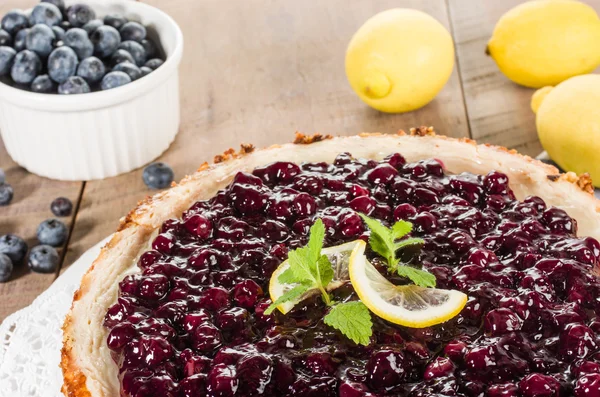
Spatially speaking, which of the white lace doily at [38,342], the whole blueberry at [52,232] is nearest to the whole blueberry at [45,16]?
the whole blueberry at [52,232]

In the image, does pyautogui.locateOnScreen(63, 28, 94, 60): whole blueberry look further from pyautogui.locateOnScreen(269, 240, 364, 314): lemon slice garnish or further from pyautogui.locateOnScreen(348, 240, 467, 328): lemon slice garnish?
pyautogui.locateOnScreen(348, 240, 467, 328): lemon slice garnish

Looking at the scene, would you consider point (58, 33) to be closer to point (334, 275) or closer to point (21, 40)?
point (21, 40)

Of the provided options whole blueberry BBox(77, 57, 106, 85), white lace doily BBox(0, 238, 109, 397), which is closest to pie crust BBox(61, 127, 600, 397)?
white lace doily BBox(0, 238, 109, 397)

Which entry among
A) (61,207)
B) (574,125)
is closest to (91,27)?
(61,207)

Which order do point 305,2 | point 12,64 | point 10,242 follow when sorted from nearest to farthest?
point 10,242 → point 12,64 → point 305,2

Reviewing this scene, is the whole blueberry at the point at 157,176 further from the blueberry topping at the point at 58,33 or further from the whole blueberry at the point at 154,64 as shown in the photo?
the blueberry topping at the point at 58,33

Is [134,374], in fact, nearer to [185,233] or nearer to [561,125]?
[185,233]

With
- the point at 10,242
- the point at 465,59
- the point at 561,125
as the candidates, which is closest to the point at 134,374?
the point at 10,242
